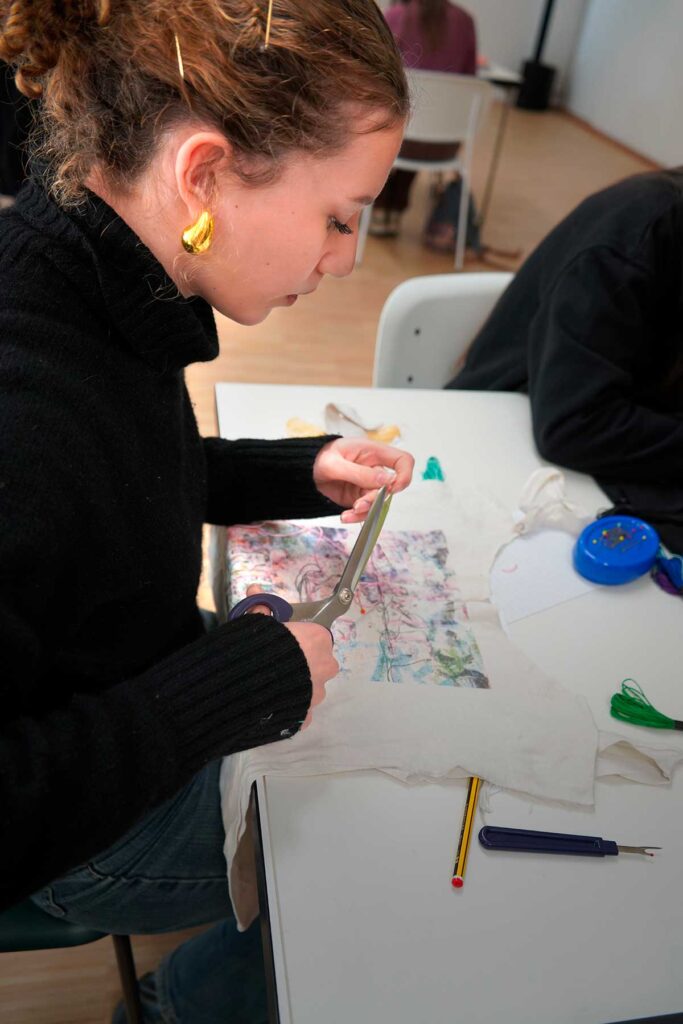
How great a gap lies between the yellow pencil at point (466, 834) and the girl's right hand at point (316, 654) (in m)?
0.15

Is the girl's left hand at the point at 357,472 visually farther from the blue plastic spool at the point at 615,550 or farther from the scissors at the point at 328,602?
the blue plastic spool at the point at 615,550

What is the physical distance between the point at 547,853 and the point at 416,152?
141 inches

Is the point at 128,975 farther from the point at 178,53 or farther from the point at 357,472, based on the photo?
the point at 178,53

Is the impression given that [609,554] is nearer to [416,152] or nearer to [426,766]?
[426,766]

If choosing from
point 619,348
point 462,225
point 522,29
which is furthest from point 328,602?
point 522,29

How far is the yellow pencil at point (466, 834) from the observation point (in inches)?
25.5

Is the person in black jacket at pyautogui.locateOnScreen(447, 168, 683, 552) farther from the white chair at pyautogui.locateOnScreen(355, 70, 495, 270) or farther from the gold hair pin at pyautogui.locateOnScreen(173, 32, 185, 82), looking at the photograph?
the white chair at pyautogui.locateOnScreen(355, 70, 495, 270)

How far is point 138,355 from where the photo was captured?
0.72 metres

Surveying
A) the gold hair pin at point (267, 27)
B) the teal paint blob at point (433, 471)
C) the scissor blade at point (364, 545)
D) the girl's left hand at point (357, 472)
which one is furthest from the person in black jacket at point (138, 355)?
the teal paint blob at point (433, 471)

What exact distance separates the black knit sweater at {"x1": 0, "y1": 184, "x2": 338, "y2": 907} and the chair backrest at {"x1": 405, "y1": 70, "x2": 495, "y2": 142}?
2968mm

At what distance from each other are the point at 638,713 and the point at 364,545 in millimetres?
317

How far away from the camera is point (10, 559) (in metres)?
0.54

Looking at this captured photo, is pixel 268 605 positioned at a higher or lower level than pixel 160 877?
higher

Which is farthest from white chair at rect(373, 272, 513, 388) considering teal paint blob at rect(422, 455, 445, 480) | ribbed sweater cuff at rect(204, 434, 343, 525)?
ribbed sweater cuff at rect(204, 434, 343, 525)
